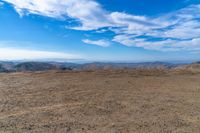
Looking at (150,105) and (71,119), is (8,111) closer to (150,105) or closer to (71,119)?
(71,119)

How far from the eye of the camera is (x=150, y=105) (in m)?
7.88

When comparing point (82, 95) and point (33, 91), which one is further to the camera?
point (33, 91)

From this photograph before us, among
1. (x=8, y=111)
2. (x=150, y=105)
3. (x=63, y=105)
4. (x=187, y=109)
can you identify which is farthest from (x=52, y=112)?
(x=187, y=109)

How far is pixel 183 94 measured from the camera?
10.1 meters

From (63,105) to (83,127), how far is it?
2320 mm

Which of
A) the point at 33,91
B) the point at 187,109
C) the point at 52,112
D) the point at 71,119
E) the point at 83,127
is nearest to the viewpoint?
the point at 83,127

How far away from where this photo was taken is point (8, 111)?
6887 millimetres

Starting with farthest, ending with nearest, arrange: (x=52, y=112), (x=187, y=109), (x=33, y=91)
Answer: (x=33, y=91) → (x=187, y=109) → (x=52, y=112)

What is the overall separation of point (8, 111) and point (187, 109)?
611 cm

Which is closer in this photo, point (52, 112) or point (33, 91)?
point (52, 112)

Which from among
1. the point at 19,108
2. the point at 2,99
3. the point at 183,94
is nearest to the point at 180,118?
the point at 183,94

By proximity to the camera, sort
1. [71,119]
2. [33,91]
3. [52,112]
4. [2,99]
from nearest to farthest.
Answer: [71,119]
[52,112]
[2,99]
[33,91]

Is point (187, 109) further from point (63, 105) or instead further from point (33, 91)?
point (33, 91)

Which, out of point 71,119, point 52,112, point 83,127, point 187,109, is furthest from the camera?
point 187,109
